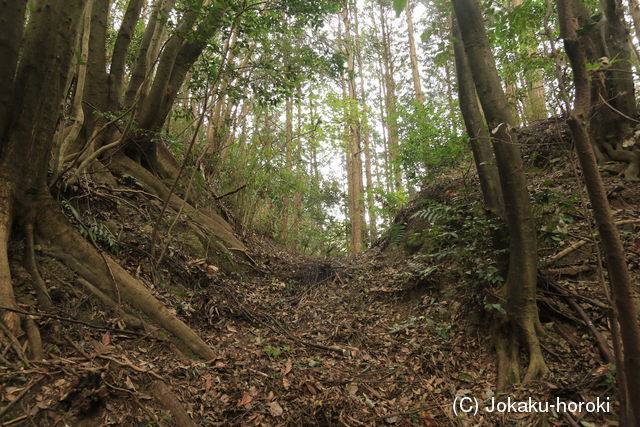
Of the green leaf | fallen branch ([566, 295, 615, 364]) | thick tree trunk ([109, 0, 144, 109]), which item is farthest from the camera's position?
thick tree trunk ([109, 0, 144, 109])

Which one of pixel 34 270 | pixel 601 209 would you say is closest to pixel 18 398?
pixel 34 270

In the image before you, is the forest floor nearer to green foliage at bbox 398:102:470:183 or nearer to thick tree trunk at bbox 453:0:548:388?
thick tree trunk at bbox 453:0:548:388

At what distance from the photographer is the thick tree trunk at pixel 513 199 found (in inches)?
134

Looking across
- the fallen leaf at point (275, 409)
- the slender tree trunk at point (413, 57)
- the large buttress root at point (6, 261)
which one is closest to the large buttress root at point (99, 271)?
the large buttress root at point (6, 261)

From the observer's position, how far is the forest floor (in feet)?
8.21

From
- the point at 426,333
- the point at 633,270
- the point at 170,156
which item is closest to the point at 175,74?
the point at 170,156

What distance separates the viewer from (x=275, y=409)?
123 inches

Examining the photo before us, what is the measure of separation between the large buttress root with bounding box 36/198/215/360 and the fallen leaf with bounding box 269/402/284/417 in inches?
36.1

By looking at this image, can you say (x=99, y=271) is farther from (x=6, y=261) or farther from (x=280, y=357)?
(x=280, y=357)

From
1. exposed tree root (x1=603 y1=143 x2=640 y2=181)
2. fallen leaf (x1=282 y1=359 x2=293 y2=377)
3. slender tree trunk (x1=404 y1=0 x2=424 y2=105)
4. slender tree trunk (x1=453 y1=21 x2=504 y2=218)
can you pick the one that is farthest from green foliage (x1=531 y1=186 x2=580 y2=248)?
slender tree trunk (x1=404 y1=0 x2=424 y2=105)

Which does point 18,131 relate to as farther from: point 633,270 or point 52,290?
point 633,270

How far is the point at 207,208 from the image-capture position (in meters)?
7.88

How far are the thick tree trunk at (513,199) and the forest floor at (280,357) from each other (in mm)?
271

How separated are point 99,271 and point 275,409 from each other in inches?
91.9
